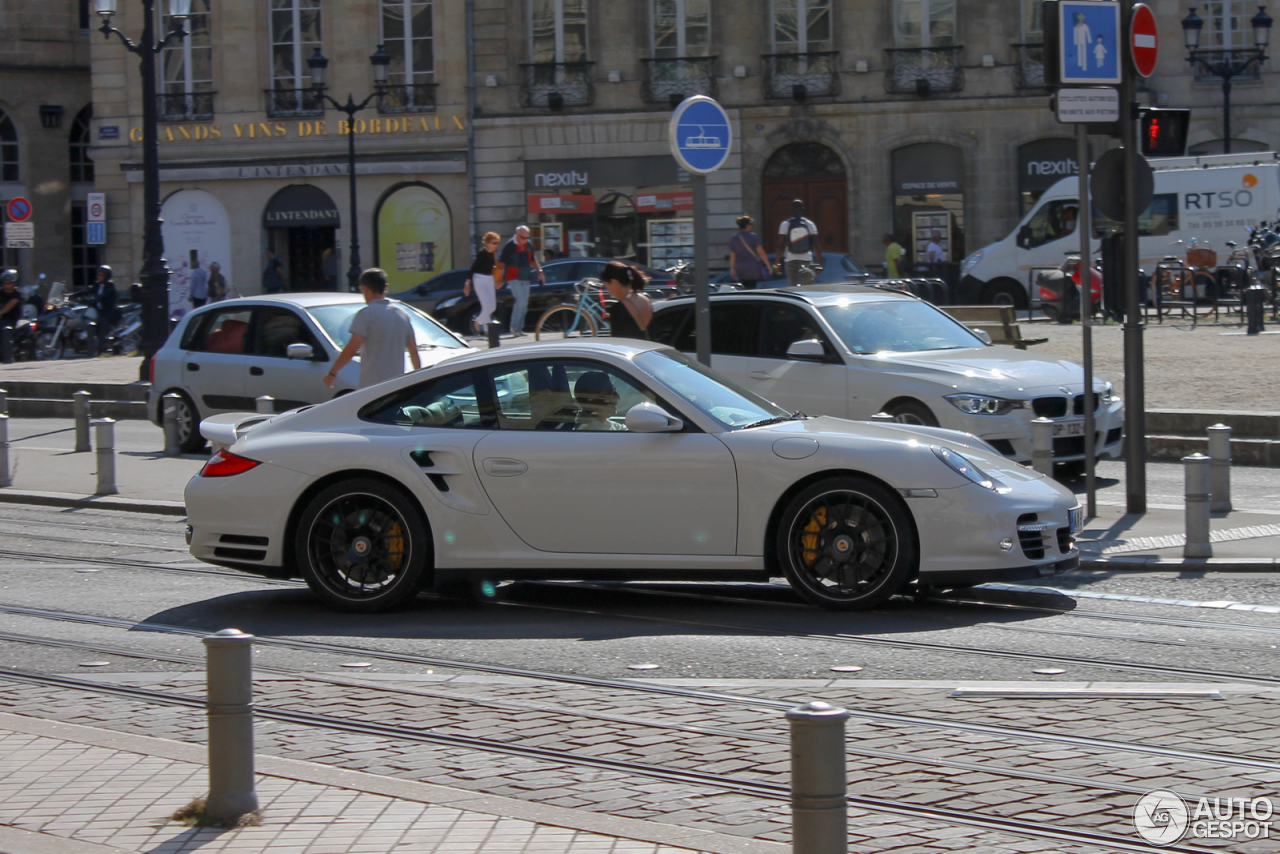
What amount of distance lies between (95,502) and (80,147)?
40.2 metres

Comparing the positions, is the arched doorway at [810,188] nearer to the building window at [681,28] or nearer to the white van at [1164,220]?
the building window at [681,28]

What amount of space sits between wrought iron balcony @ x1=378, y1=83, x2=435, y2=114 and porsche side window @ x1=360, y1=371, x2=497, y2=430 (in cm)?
3337

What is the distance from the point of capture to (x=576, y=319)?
22.1 m

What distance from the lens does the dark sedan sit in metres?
29.4

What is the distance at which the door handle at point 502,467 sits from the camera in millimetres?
7840

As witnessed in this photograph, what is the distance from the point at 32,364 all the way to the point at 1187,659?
964 inches

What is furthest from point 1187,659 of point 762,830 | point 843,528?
point 762,830

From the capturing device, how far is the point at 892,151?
1499 inches

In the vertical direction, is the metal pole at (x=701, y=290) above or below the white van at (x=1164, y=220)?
below

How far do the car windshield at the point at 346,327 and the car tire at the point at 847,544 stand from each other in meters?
7.97

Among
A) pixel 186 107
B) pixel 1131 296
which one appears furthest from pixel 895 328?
pixel 186 107

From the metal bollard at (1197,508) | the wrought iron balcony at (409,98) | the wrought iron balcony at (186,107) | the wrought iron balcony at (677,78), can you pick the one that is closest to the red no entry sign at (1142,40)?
the metal bollard at (1197,508)

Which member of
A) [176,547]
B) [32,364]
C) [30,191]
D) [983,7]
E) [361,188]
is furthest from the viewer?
[30,191]

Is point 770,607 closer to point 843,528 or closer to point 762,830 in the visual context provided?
point 843,528
